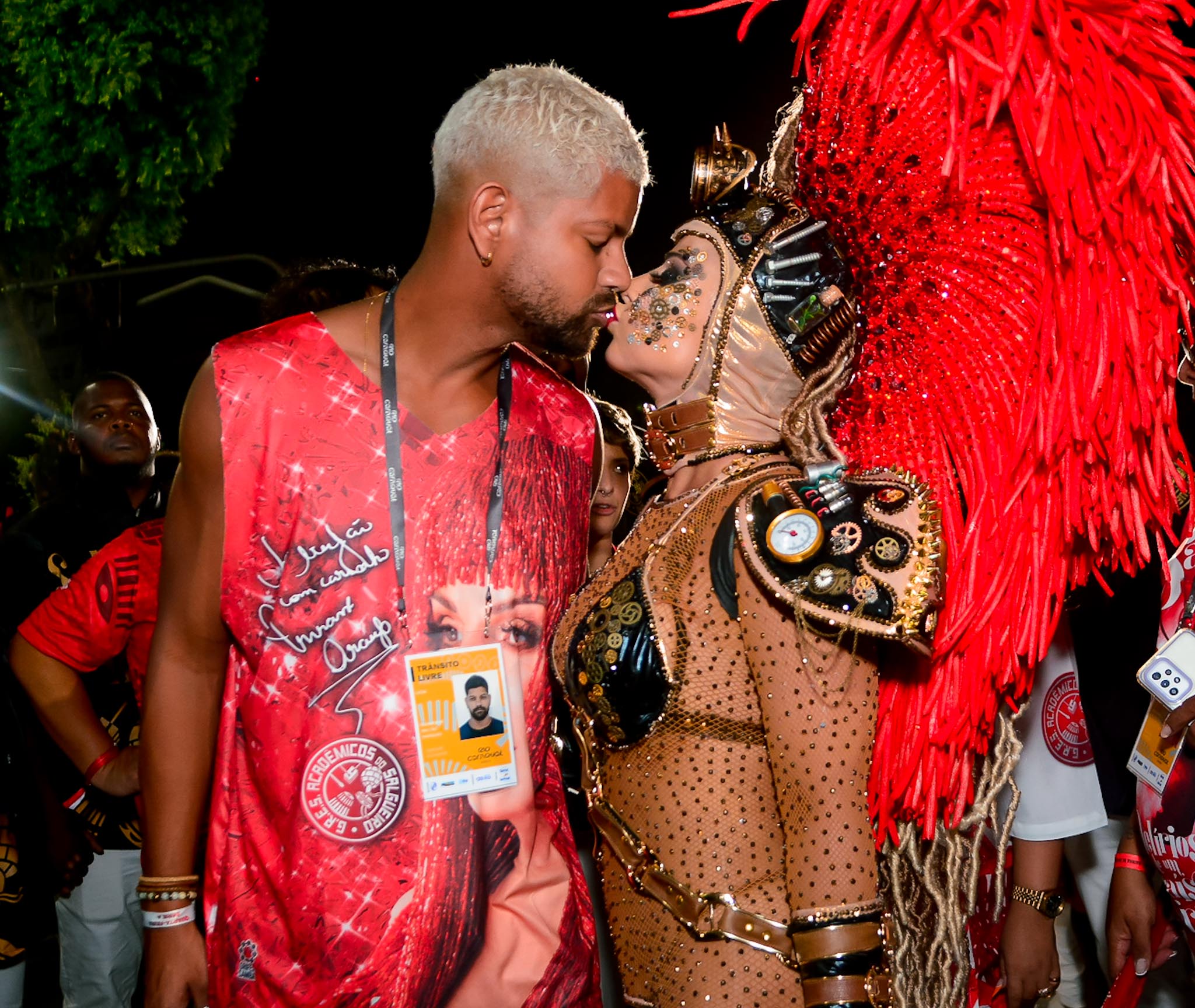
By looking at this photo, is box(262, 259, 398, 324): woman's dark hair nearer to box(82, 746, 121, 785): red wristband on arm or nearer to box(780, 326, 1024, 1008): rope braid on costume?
box(780, 326, 1024, 1008): rope braid on costume

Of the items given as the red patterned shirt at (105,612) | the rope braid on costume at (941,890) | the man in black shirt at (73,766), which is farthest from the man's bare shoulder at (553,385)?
the man in black shirt at (73,766)

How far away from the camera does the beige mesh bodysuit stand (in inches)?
64.3

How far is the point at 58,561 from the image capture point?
3.51m

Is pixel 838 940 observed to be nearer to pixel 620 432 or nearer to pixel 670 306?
pixel 670 306

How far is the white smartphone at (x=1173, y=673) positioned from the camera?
1.85 metres

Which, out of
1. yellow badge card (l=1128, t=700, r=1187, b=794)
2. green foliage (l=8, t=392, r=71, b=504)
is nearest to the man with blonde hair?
yellow badge card (l=1128, t=700, r=1187, b=794)

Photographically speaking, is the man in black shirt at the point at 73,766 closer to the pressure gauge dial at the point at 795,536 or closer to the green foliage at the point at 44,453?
the green foliage at the point at 44,453

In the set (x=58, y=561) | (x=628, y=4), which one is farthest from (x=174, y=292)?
(x=58, y=561)

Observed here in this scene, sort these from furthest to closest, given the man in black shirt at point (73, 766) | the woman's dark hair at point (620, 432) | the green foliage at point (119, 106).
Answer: the green foliage at point (119, 106), the man in black shirt at point (73, 766), the woman's dark hair at point (620, 432)

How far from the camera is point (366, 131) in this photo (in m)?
6.74

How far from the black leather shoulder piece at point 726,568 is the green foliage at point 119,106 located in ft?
24.0

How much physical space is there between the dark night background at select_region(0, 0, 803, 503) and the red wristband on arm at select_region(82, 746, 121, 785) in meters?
3.71

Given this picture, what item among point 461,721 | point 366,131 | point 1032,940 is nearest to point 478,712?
point 461,721

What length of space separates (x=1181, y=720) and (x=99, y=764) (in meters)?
2.77
